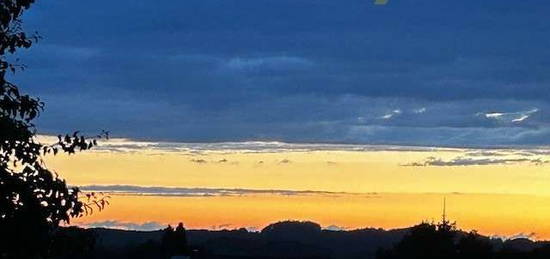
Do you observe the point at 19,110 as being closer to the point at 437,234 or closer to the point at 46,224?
the point at 46,224

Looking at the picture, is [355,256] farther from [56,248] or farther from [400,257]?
[56,248]

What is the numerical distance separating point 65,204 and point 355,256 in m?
133

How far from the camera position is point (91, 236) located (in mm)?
16453

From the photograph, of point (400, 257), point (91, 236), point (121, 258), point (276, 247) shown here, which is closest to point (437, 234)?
point (400, 257)

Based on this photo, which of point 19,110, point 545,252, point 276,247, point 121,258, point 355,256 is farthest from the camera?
point 355,256

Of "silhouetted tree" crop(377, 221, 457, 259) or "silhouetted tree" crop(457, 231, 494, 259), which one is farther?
"silhouetted tree" crop(377, 221, 457, 259)

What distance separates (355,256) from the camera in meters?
148

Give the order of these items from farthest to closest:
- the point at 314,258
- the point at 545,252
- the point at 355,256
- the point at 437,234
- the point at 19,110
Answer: the point at 355,256 → the point at 314,258 → the point at 437,234 → the point at 545,252 → the point at 19,110

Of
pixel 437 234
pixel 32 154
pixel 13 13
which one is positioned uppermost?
pixel 437 234

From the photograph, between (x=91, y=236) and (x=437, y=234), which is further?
(x=437, y=234)

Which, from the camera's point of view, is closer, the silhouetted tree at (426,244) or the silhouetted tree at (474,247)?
the silhouetted tree at (474,247)

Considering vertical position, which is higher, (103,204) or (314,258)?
(314,258)

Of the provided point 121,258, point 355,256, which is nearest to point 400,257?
point 121,258

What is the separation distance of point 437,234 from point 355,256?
1426 inches
